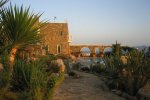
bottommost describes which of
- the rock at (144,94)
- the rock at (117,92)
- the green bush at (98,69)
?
the rock at (117,92)

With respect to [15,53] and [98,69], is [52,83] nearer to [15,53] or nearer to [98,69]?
[15,53]

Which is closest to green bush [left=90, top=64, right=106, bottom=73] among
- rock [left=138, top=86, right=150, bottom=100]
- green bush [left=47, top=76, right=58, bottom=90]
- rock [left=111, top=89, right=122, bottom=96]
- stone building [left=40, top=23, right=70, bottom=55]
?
rock [left=111, top=89, right=122, bottom=96]

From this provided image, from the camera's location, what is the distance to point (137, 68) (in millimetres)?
11828

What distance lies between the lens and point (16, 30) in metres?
7.41

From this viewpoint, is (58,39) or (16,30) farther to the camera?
A: (58,39)

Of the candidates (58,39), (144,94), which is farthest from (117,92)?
(58,39)

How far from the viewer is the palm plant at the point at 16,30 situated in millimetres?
7430

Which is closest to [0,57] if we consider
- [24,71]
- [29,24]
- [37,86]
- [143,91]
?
[24,71]

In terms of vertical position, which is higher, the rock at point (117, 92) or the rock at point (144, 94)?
the rock at point (144, 94)

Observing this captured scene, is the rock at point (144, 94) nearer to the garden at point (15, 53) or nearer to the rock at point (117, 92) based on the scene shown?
the rock at point (117, 92)

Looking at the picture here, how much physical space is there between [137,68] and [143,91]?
1.65m

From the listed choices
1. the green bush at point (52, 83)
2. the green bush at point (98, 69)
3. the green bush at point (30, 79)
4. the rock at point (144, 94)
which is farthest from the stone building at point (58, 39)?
the green bush at point (52, 83)

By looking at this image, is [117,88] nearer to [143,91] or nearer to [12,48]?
[143,91]

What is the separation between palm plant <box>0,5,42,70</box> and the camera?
7430 mm
